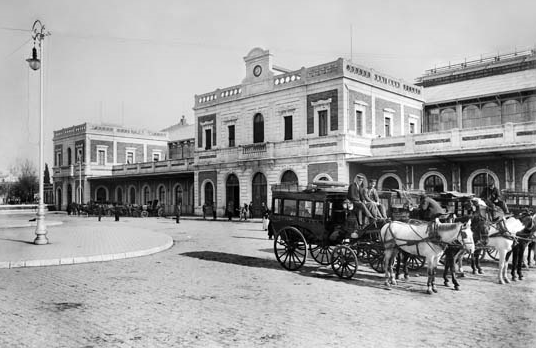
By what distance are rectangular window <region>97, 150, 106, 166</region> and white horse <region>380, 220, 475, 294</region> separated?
47.5 m

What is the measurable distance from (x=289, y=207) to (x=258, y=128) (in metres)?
21.2

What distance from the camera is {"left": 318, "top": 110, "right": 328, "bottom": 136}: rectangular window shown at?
27.9 meters

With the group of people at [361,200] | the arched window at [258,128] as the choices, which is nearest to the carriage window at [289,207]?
the group of people at [361,200]

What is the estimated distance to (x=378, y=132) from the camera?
2942 centimetres

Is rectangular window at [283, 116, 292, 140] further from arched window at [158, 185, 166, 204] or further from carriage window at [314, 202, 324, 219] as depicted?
carriage window at [314, 202, 324, 219]

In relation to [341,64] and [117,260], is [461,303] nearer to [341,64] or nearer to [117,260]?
[117,260]

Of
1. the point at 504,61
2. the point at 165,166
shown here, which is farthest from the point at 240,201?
the point at 504,61

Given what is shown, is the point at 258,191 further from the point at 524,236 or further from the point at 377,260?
the point at 524,236

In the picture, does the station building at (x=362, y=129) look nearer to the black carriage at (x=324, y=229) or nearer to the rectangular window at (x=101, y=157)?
the black carriage at (x=324, y=229)

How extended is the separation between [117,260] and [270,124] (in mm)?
19805

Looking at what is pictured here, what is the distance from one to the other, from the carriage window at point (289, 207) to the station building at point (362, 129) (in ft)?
43.8

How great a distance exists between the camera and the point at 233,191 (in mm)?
33688

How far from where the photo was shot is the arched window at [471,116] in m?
29.7

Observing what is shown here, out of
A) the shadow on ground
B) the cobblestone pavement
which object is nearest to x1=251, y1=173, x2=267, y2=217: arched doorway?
the shadow on ground
